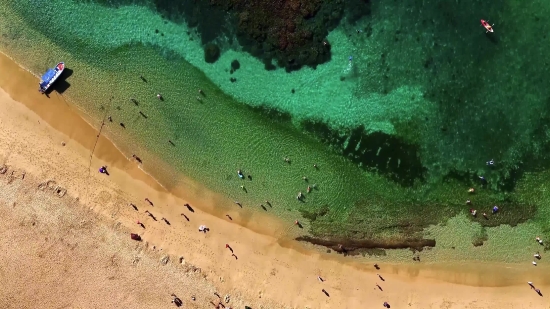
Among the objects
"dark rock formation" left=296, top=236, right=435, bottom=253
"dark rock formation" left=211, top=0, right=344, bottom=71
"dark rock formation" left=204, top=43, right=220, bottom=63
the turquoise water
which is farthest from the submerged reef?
"dark rock formation" left=296, top=236, right=435, bottom=253

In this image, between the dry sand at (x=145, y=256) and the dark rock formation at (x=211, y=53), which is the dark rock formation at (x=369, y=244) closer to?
the dry sand at (x=145, y=256)

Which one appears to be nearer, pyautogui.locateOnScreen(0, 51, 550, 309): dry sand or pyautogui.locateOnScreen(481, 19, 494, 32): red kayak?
pyautogui.locateOnScreen(0, 51, 550, 309): dry sand

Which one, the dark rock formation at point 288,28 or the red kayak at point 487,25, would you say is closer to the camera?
the red kayak at point 487,25

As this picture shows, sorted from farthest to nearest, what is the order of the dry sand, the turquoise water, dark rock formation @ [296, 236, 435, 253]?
the turquoise water → dark rock formation @ [296, 236, 435, 253] → the dry sand

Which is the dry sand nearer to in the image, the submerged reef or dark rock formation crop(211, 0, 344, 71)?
the submerged reef

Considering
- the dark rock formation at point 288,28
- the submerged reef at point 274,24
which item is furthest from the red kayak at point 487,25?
the dark rock formation at point 288,28

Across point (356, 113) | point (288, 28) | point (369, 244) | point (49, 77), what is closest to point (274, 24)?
point (288, 28)
